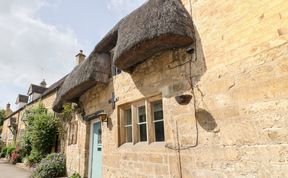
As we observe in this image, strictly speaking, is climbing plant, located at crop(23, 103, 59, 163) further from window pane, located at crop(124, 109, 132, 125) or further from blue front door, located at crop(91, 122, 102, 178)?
window pane, located at crop(124, 109, 132, 125)

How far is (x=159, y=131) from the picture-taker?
470cm

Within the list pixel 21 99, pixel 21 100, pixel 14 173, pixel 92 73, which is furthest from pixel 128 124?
pixel 21 99

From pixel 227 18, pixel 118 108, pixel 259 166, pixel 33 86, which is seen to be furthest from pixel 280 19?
pixel 33 86

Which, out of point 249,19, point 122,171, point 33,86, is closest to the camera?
point 249,19

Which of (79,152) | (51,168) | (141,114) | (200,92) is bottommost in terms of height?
(51,168)

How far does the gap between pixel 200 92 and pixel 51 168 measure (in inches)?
303

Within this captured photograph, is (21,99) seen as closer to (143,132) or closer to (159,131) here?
(143,132)

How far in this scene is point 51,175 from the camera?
8.19 metres

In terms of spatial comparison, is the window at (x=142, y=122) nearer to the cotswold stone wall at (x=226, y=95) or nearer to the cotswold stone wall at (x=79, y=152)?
the cotswold stone wall at (x=226, y=95)

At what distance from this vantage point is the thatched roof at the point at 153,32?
3.97 meters

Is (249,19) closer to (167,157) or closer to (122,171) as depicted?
(167,157)

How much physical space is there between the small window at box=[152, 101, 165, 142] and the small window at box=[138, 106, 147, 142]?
0.41 m

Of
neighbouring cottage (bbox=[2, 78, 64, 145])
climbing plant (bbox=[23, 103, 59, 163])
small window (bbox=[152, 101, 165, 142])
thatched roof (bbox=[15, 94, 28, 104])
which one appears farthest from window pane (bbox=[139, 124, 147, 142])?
thatched roof (bbox=[15, 94, 28, 104])

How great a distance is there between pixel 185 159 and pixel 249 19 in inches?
111
